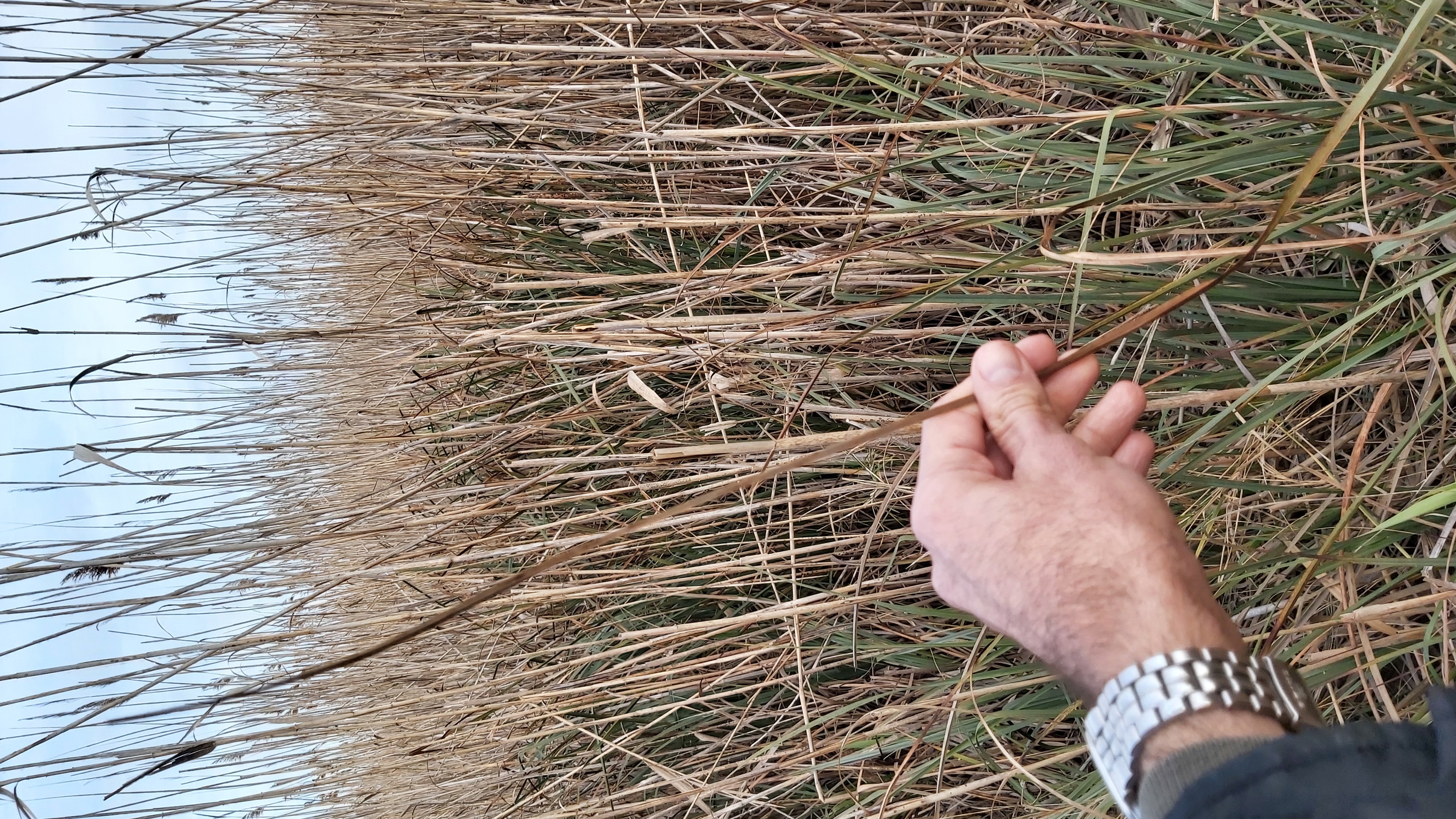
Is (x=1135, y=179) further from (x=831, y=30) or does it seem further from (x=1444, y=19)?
(x=831, y=30)

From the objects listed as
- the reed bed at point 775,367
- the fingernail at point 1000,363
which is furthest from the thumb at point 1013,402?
the reed bed at point 775,367

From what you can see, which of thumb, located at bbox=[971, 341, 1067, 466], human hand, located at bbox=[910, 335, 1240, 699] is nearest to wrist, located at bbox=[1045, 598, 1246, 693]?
human hand, located at bbox=[910, 335, 1240, 699]

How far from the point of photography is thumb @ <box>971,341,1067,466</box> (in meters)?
0.69

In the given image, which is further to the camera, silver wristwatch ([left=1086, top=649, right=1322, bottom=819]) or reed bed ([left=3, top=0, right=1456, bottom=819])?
reed bed ([left=3, top=0, right=1456, bottom=819])

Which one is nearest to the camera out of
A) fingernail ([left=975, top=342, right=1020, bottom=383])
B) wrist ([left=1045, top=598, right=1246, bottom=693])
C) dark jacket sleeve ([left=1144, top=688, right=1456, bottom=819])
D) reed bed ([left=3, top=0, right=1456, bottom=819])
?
dark jacket sleeve ([left=1144, top=688, right=1456, bottom=819])

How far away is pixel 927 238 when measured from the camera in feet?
4.09

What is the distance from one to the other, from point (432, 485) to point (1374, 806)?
4.36 ft

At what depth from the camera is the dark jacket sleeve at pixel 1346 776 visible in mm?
487

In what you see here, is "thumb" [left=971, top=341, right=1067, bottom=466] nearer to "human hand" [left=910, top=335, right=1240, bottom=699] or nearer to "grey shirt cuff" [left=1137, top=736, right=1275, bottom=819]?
"human hand" [left=910, top=335, right=1240, bottom=699]

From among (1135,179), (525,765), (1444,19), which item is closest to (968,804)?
(525,765)

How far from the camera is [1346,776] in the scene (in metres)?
0.50

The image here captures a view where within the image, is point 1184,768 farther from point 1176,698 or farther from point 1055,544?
point 1055,544

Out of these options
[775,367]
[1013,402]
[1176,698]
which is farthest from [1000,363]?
[775,367]

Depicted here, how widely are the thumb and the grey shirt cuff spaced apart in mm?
238
